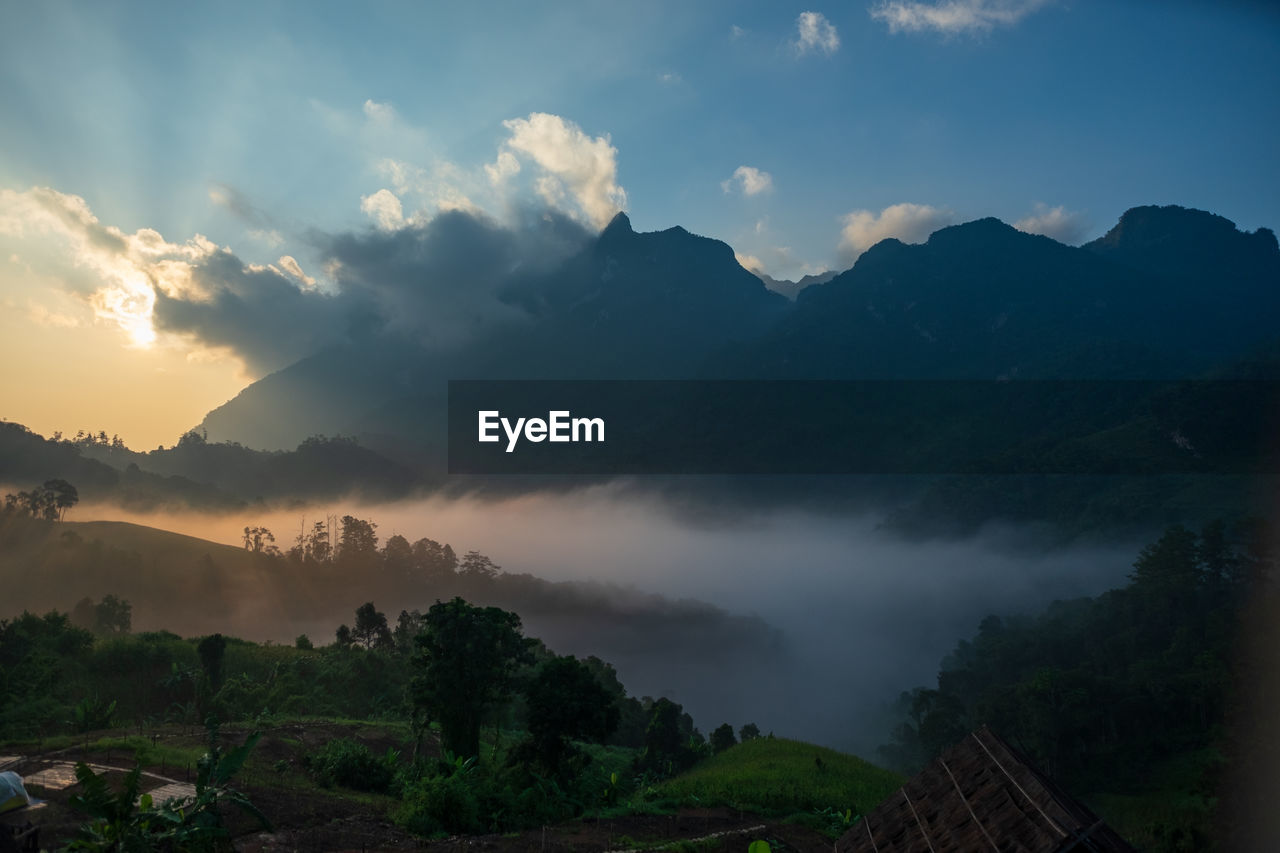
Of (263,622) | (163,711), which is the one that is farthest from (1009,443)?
(163,711)

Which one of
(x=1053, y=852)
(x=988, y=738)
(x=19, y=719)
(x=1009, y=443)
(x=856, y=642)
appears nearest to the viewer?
(x=1053, y=852)

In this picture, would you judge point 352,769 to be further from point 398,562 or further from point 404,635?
point 398,562

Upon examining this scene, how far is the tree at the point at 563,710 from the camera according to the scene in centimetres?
2789

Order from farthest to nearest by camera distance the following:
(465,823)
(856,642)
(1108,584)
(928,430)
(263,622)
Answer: (928,430)
(856,642)
(263,622)
(1108,584)
(465,823)

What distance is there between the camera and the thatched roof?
1059 cm

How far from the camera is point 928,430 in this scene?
185 meters

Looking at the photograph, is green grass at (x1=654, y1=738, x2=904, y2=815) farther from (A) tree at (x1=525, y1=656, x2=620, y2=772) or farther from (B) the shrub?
(B) the shrub

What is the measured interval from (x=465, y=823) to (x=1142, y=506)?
12069cm

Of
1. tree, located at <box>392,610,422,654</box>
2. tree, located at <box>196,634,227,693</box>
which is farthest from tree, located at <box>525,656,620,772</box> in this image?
tree, located at <box>392,610,422,654</box>

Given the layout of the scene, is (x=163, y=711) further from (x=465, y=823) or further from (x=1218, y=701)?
(x=1218, y=701)

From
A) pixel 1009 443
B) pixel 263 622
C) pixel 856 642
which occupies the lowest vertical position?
pixel 856 642

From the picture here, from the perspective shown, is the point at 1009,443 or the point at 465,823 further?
the point at 1009,443

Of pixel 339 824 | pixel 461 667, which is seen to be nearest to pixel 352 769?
pixel 461 667

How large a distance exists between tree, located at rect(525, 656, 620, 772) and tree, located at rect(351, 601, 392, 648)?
3312 cm
